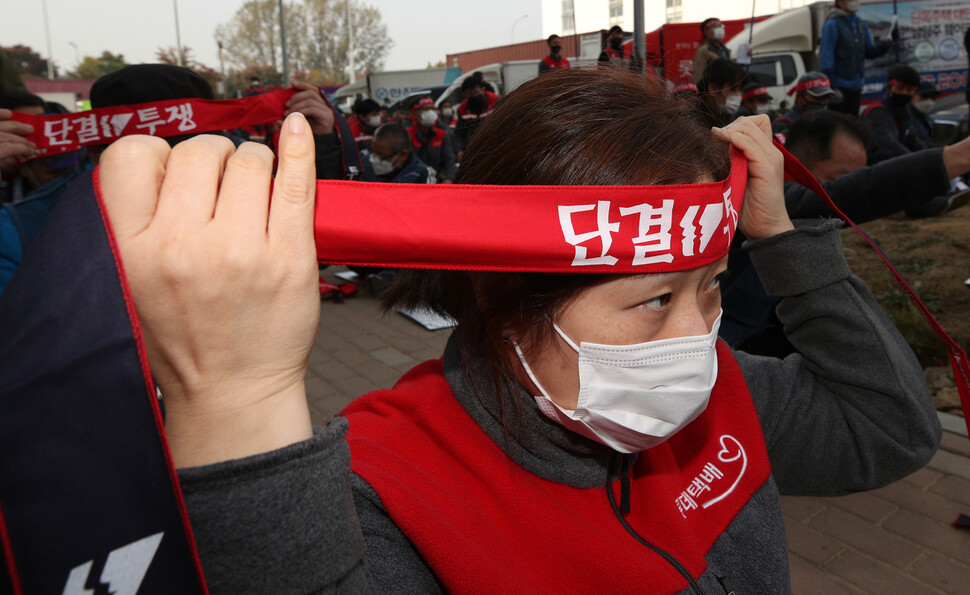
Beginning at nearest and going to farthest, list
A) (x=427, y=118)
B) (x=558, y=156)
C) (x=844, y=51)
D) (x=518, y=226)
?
(x=518, y=226)
(x=558, y=156)
(x=844, y=51)
(x=427, y=118)

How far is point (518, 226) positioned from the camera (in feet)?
3.26

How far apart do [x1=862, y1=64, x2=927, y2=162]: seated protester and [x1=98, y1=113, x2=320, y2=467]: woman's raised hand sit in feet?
24.5

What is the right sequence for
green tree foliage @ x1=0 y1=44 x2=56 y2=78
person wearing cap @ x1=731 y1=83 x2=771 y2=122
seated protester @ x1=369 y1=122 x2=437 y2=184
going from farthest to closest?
1. green tree foliage @ x1=0 y1=44 x2=56 y2=78
2. seated protester @ x1=369 y1=122 x2=437 y2=184
3. person wearing cap @ x1=731 y1=83 x2=771 y2=122

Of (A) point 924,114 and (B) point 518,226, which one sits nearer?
(B) point 518,226

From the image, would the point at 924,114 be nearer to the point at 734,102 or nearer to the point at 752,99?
the point at 752,99

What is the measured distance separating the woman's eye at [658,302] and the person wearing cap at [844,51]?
893cm

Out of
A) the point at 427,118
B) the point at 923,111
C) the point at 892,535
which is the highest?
the point at 427,118

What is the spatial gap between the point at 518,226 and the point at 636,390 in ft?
1.49

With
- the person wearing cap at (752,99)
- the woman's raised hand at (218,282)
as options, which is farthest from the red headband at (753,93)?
the woman's raised hand at (218,282)

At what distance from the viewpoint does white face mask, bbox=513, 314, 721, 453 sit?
49.3 inches

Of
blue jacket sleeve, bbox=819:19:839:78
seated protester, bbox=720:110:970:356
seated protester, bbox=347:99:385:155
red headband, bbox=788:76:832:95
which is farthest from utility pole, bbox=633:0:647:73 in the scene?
seated protester, bbox=347:99:385:155

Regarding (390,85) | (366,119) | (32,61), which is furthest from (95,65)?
(366,119)

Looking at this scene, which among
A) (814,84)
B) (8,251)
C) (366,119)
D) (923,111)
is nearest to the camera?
(8,251)

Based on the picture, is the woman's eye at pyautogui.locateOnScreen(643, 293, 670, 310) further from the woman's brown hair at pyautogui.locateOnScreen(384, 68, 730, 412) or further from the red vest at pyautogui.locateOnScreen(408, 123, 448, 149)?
the red vest at pyautogui.locateOnScreen(408, 123, 448, 149)
